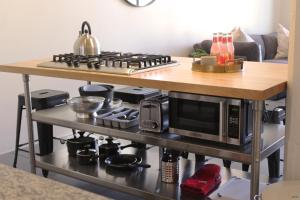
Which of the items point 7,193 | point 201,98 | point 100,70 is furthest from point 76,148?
point 7,193

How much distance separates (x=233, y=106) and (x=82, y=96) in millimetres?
1368

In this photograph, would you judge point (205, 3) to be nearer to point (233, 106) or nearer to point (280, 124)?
point (280, 124)

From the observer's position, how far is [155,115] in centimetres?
231

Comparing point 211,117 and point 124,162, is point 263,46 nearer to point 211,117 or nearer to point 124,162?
point 124,162

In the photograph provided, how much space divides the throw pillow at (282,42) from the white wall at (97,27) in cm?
66

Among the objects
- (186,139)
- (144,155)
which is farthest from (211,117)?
(144,155)

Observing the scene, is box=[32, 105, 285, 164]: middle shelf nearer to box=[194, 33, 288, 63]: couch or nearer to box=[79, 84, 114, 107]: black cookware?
box=[79, 84, 114, 107]: black cookware

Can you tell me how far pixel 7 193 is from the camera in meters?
0.92

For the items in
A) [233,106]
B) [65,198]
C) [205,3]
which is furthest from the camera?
[205,3]

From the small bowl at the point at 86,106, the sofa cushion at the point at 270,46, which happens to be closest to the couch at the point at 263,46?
the sofa cushion at the point at 270,46

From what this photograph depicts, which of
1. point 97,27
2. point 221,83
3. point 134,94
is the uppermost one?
point 97,27

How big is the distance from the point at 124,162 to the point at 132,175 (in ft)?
0.73

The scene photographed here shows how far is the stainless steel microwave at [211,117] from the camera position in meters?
1.98

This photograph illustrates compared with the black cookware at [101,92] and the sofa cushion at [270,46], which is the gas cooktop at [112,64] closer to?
the black cookware at [101,92]
